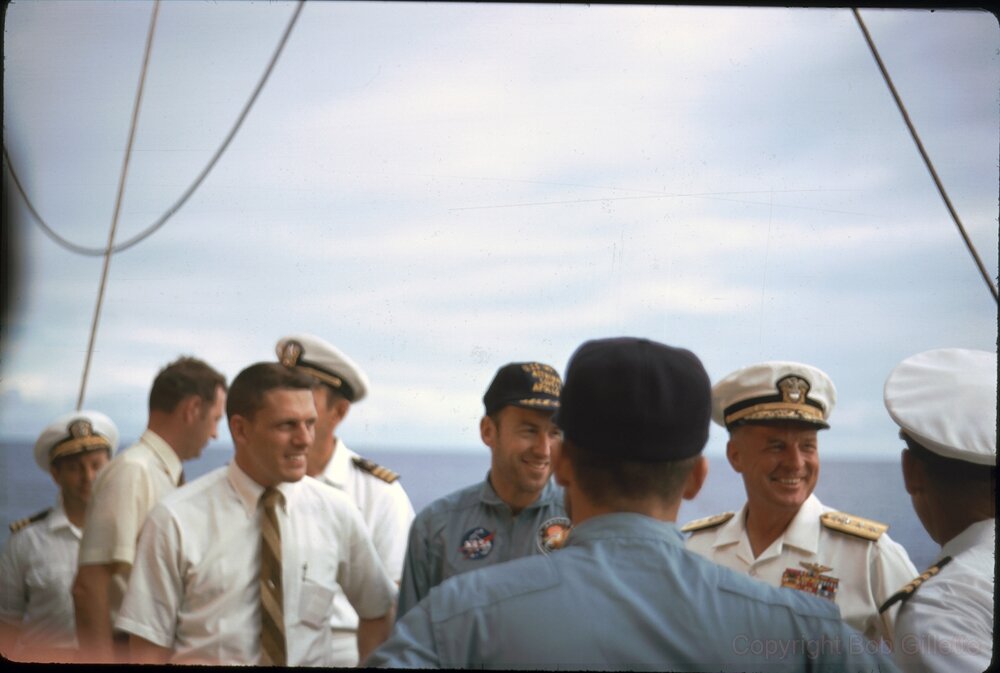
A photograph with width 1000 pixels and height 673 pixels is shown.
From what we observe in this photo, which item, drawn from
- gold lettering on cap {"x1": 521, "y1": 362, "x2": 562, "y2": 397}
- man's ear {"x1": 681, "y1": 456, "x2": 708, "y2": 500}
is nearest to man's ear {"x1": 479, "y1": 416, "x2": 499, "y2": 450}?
gold lettering on cap {"x1": 521, "y1": 362, "x2": 562, "y2": 397}

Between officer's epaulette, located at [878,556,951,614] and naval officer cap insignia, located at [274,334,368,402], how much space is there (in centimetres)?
109

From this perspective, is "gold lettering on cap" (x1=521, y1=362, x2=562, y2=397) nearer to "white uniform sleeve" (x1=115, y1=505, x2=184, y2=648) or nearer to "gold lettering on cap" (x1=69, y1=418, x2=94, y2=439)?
"white uniform sleeve" (x1=115, y1=505, x2=184, y2=648)

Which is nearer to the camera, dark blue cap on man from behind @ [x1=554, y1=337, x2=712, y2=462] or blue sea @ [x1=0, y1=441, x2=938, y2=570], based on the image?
dark blue cap on man from behind @ [x1=554, y1=337, x2=712, y2=462]

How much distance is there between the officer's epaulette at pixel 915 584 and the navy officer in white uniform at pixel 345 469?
0.96 meters

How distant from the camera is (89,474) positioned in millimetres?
2074

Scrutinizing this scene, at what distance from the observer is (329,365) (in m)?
2.00

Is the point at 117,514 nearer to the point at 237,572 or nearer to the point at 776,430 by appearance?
the point at 237,572

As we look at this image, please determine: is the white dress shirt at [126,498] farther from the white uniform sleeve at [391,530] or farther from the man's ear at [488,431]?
the man's ear at [488,431]

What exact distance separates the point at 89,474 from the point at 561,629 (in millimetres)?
1182

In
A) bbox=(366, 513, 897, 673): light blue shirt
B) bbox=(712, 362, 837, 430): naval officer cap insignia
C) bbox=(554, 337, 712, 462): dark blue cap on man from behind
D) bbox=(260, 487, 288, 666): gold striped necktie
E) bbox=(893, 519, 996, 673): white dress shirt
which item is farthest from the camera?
bbox=(712, 362, 837, 430): naval officer cap insignia

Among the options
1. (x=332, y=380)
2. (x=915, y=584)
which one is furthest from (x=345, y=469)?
(x=915, y=584)

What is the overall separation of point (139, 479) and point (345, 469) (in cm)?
41

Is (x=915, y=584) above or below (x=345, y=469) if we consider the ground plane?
below

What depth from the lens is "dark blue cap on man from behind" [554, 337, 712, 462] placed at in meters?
1.46
